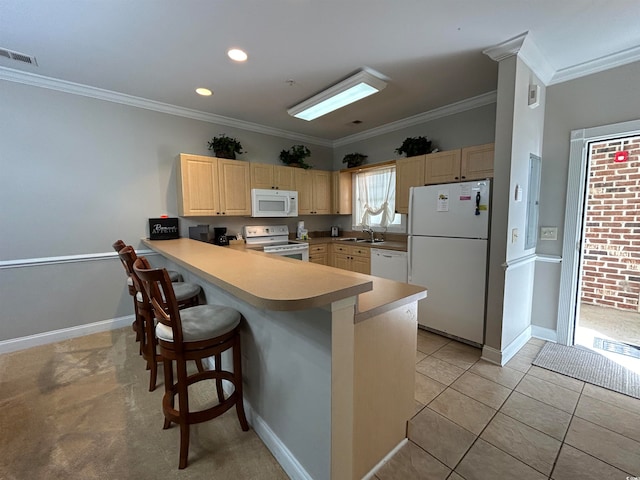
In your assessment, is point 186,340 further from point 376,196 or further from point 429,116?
point 429,116

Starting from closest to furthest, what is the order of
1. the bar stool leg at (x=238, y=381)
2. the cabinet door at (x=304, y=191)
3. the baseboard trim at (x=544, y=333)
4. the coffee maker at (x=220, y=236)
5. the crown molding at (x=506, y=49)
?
the bar stool leg at (x=238, y=381), the crown molding at (x=506, y=49), the baseboard trim at (x=544, y=333), the coffee maker at (x=220, y=236), the cabinet door at (x=304, y=191)

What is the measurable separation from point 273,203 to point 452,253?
2561 mm

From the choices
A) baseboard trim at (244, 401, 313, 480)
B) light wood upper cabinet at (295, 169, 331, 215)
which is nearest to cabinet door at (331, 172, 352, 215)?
light wood upper cabinet at (295, 169, 331, 215)

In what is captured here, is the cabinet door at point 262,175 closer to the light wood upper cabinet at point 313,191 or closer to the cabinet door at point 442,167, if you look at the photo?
the light wood upper cabinet at point 313,191

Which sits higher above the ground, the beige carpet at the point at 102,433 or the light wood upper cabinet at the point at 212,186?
the light wood upper cabinet at the point at 212,186

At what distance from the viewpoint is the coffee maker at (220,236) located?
373cm

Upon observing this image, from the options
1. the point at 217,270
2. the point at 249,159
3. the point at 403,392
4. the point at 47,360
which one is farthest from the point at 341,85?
the point at 47,360

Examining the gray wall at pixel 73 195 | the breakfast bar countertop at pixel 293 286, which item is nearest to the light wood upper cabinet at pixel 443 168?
the breakfast bar countertop at pixel 293 286

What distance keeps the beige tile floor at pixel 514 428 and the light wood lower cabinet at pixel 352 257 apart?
1729 mm

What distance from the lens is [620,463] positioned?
1.45 meters

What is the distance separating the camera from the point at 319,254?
4469 mm

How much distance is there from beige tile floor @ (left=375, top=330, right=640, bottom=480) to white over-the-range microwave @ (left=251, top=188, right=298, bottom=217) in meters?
2.80

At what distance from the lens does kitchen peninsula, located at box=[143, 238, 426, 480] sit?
42.7 inches

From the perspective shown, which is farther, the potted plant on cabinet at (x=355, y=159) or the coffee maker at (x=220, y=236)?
the potted plant on cabinet at (x=355, y=159)
